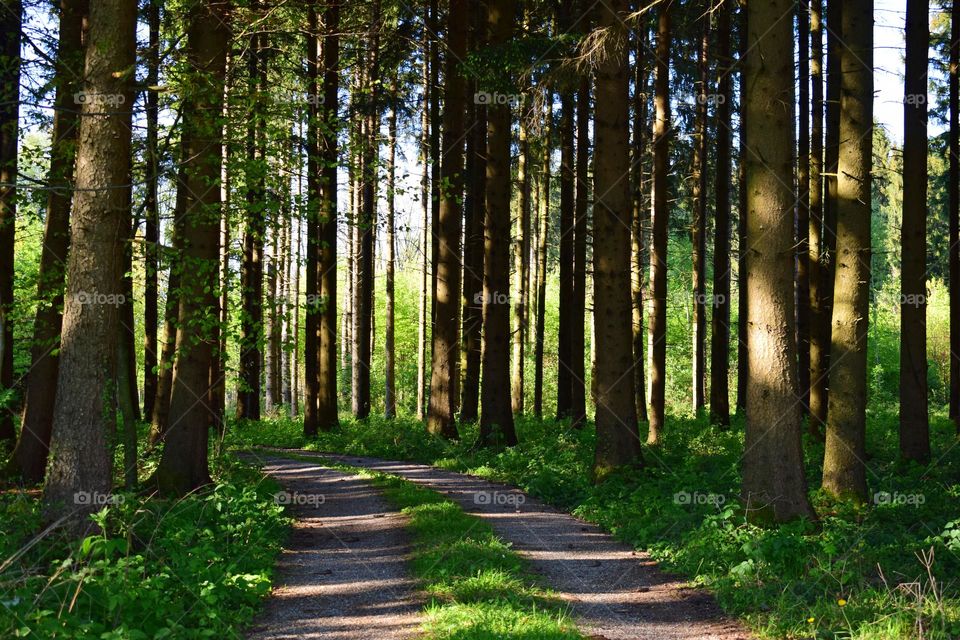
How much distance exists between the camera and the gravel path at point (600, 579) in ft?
21.5

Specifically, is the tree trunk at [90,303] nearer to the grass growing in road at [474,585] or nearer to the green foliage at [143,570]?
the green foliage at [143,570]

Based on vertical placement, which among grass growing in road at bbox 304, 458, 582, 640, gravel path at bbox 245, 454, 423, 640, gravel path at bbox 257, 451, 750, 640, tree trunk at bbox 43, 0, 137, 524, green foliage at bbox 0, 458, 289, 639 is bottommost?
gravel path at bbox 257, 451, 750, 640

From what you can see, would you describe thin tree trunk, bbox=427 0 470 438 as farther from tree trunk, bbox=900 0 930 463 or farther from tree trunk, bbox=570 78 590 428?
tree trunk, bbox=900 0 930 463

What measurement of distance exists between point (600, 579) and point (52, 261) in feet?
29.9

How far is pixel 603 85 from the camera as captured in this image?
1267 cm

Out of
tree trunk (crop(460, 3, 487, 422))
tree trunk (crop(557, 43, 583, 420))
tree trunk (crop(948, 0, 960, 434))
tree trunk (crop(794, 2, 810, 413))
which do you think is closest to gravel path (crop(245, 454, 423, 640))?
tree trunk (crop(460, 3, 487, 422))

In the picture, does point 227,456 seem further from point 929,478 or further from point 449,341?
point 929,478

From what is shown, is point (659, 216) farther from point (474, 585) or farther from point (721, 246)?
point (474, 585)

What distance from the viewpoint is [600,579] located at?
8.08 meters

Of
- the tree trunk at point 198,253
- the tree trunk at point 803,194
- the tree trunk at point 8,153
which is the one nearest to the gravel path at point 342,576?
the tree trunk at point 198,253

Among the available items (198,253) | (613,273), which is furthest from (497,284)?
(198,253)

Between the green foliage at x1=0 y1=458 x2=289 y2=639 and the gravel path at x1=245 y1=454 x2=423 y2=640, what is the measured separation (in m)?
0.29

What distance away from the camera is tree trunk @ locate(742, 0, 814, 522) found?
29.8ft

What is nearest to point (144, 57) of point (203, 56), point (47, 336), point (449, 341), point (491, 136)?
point (203, 56)
